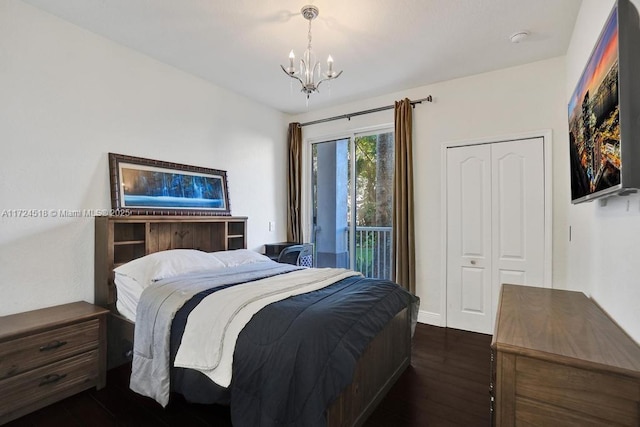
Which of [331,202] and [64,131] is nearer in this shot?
[64,131]

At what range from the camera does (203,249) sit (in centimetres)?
349

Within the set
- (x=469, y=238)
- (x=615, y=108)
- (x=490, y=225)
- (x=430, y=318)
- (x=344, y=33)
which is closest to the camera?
(x=615, y=108)

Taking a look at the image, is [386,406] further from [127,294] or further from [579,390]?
[127,294]

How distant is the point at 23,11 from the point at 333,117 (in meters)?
3.18

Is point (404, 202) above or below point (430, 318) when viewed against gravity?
above

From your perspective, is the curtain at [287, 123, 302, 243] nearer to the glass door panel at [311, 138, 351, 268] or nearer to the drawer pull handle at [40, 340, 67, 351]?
→ the glass door panel at [311, 138, 351, 268]

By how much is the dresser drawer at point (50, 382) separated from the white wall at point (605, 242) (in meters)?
3.15

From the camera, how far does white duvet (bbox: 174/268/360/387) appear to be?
168cm

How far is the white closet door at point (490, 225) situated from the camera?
3.14 metres

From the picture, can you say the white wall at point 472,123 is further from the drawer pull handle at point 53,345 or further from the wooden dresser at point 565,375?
the drawer pull handle at point 53,345

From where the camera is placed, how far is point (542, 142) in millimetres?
3104

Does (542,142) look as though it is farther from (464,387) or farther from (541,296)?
(464,387)

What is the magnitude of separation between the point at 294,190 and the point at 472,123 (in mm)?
2466

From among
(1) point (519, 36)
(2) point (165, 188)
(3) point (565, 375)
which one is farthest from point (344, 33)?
(3) point (565, 375)
